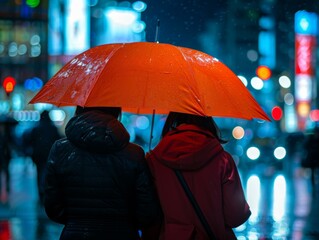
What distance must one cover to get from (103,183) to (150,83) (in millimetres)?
832

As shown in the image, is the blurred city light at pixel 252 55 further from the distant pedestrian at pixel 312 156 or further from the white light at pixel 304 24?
the distant pedestrian at pixel 312 156

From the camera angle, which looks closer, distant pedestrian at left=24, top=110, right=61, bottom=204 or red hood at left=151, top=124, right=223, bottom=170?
red hood at left=151, top=124, right=223, bottom=170

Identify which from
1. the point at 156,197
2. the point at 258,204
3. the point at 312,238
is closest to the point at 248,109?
the point at 156,197

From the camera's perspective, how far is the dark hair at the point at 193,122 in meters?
4.96

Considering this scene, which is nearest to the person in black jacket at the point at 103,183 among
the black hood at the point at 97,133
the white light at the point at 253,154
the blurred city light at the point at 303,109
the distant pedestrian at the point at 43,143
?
the black hood at the point at 97,133

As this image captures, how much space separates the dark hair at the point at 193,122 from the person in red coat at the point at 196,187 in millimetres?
197

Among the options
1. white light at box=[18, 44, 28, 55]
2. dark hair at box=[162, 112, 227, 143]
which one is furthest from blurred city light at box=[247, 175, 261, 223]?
white light at box=[18, 44, 28, 55]

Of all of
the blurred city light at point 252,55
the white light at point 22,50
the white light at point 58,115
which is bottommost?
the white light at point 58,115

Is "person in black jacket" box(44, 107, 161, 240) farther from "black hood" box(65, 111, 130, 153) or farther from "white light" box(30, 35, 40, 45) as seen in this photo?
"white light" box(30, 35, 40, 45)

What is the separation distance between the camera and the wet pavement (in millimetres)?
A: 11523

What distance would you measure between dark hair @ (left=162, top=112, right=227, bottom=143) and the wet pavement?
6180mm

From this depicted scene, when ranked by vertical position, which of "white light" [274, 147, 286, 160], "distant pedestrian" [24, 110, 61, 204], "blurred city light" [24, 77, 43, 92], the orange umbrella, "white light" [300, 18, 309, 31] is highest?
the orange umbrella

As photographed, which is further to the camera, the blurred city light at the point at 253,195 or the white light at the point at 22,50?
the white light at the point at 22,50

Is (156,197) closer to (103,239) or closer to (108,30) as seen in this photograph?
(103,239)
